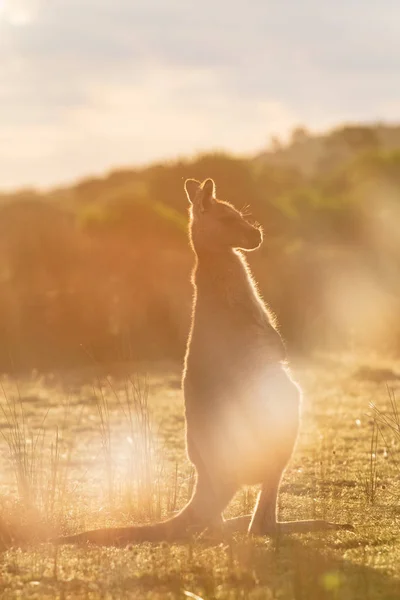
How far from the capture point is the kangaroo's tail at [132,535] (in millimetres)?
5090

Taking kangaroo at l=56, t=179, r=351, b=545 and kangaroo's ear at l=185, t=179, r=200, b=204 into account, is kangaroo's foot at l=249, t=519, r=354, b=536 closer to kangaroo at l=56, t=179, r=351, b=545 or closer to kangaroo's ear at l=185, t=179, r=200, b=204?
kangaroo at l=56, t=179, r=351, b=545

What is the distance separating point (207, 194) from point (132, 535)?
6.37ft

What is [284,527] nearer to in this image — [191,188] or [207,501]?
[207,501]

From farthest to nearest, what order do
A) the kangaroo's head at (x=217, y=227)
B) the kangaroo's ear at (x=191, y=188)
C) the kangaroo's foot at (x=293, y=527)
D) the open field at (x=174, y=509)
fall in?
the kangaroo's ear at (x=191, y=188) < the kangaroo's head at (x=217, y=227) < the kangaroo's foot at (x=293, y=527) < the open field at (x=174, y=509)

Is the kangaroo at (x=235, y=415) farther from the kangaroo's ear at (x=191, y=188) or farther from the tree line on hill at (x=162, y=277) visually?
the tree line on hill at (x=162, y=277)

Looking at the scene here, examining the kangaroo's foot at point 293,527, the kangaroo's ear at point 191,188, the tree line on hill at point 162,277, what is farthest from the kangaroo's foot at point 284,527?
the tree line on hill at point 162,277

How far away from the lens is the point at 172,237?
24.3 metres

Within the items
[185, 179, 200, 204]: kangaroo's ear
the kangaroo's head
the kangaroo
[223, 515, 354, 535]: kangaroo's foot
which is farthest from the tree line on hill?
[223, 515, 354, 535]: kangaroo's foot

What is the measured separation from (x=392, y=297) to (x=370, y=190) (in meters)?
18.7

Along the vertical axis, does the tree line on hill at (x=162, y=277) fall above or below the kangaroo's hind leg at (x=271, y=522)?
above

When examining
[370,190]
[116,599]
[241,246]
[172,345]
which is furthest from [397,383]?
[370,190]

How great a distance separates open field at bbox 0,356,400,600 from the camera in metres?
4.38

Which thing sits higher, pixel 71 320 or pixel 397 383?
pixel 71 320

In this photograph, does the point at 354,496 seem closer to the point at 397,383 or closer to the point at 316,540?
the point at 316,540
